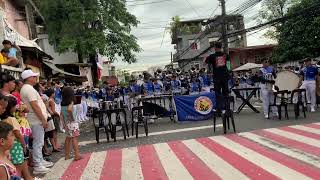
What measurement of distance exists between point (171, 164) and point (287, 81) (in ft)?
25.7

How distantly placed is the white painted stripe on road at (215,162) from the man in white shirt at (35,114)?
3.24 m

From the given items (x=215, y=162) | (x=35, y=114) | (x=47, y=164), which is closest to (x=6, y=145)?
(x=35, y=114)

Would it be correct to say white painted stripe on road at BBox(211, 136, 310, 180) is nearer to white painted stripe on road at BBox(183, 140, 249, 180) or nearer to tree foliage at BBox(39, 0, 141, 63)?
white painted stripe on road at BBox(183, 140, 249, 180)

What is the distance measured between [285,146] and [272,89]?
569 cm

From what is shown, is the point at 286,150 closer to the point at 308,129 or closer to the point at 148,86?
the point at 308,129

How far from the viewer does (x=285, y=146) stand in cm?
1010

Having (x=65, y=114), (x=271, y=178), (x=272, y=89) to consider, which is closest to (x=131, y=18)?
(x=272, y=89)

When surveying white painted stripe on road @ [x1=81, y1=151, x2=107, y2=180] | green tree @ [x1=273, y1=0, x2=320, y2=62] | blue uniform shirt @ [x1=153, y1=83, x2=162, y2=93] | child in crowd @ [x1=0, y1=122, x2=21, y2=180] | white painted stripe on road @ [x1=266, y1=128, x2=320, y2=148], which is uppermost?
green tree @ [x1=273, y1=0, x2=320, y2=62]

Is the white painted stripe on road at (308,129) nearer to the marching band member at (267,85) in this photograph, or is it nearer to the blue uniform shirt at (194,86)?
the marching band member at (267,85)

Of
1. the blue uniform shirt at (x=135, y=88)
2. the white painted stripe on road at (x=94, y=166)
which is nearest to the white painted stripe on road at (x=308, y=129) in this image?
the white painted stripe on road at (x=94, y=166)

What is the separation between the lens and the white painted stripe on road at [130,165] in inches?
343

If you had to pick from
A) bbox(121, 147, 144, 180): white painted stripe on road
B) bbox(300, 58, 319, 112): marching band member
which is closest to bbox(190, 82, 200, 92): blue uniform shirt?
bbox(300, 58, 319, 112): marching band member

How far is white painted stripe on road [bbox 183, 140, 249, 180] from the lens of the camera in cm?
803

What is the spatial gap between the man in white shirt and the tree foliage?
96.3 ft
